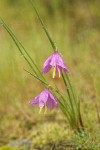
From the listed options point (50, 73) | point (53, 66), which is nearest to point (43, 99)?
point (53, 66)

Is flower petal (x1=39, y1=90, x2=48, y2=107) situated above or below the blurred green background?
below

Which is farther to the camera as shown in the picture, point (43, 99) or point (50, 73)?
point (50, 73)

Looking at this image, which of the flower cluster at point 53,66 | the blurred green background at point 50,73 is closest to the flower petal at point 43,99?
the flower cluster at point 53,66

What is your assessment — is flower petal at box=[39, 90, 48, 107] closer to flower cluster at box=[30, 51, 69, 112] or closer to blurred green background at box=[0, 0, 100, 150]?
flower cluster at box=[30, 51, 69, 112]

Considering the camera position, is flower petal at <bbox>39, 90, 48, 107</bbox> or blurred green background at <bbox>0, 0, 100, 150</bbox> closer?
flower petal at <bbox>39, 90, 48, 107</bbox>

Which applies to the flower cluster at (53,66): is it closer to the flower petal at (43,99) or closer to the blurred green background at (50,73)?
the flower petal at (43,99)

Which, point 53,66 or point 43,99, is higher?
point 53,66

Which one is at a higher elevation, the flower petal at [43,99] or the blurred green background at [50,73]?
the blurred green background at [50,73]

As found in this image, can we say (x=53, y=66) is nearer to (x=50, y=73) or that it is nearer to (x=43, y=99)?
(x=43, y=99)

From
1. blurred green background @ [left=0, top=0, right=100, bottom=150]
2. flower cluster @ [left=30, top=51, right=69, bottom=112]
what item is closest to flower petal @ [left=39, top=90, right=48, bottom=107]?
flower cluster @ [left=30, top=51, right=69, bottom=112]
